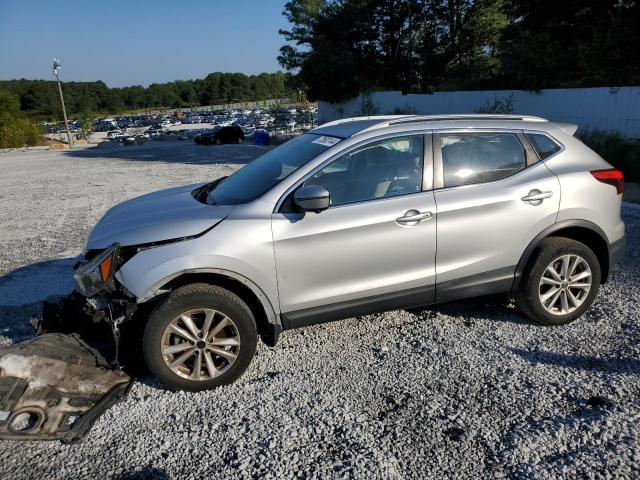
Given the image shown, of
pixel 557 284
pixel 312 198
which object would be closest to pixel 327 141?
pixel 312 198

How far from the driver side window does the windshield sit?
196mm

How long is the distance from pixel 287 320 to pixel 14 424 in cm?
176

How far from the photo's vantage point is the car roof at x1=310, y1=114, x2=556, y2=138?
12.7ft

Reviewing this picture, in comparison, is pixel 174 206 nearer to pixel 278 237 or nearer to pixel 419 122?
pixel 278 237

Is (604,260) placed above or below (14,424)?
above

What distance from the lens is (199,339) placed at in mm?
3295

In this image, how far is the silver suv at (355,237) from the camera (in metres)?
3.28

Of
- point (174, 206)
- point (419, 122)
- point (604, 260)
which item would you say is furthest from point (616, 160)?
point (174, 206)

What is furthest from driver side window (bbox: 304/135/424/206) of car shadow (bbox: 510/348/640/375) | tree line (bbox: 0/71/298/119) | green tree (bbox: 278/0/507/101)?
tree line (bbox: 0/71/298/119)

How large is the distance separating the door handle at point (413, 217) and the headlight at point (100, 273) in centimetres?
193

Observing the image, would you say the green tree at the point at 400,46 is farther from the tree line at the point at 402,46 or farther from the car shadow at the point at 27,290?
the car shadow at the point at 27,290

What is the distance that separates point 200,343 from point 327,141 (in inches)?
69.2

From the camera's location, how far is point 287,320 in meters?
3.50

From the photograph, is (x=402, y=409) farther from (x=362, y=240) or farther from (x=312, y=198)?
(x=312, y=198)
